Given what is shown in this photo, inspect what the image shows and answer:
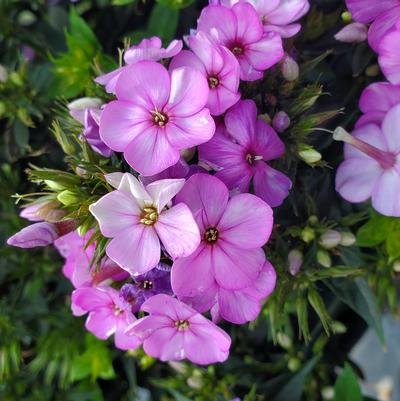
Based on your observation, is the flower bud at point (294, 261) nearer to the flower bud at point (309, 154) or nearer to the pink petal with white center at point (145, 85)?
the flower bud at point (309, 154)

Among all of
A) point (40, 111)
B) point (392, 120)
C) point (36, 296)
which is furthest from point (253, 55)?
point (36, 296)

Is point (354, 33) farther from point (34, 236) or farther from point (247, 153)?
point (34, 236)

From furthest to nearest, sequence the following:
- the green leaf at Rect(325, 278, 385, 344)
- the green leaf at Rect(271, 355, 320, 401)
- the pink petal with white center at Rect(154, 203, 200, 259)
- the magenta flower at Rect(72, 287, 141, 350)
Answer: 1. the green leaf at Rect(271, 355, 320, 401)
2. the green leaf at Rect(325, 278, 385, 344)
3. the magenta flower at Rect(72, 287, 141, 350)
4. the pink petal with white center at Rect(154, 203, 200, 259)

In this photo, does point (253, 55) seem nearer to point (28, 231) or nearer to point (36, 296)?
point (28, 231)

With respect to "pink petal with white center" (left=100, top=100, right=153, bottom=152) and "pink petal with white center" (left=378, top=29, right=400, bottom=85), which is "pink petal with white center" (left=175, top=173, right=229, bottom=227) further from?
"pink petal with white center" (left=378, top=29, right=400, bottom=85)

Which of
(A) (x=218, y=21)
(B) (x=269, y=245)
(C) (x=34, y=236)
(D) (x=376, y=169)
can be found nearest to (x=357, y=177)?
(D) (x=376, y=169)

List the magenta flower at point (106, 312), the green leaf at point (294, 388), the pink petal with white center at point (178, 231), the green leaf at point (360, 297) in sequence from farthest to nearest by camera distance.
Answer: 1. the green leaf at point (294, 388)
2. the green leaf at point (360, 297)
3. the magenta flower at point (106, 312)
4. the pink petal with white center at point (178, 231)

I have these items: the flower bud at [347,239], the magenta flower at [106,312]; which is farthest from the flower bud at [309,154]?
the magenta flower at [106,312]

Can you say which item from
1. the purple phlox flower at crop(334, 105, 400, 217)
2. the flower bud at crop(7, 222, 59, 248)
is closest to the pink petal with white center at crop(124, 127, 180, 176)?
the flower bud at crop(7, 222, 59, 248)
